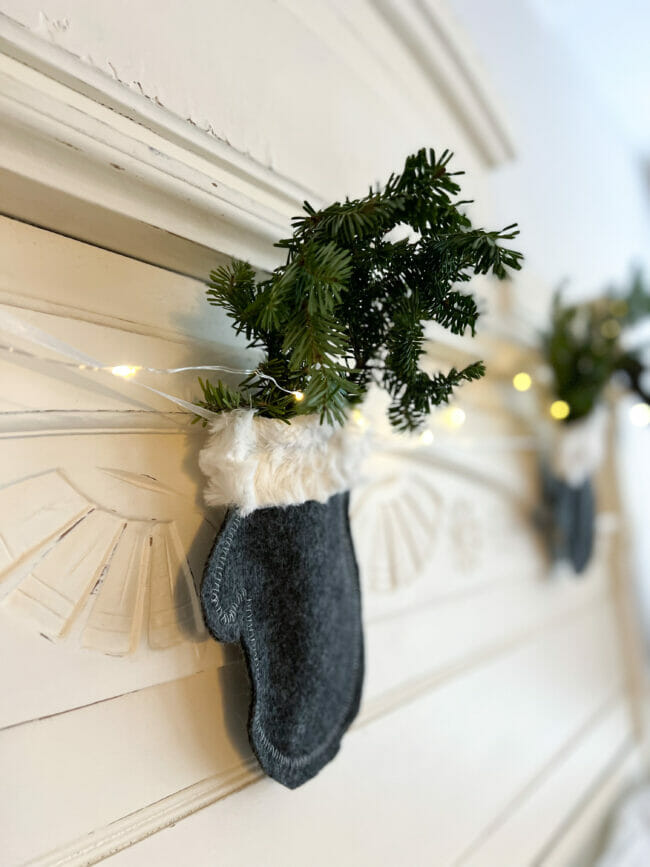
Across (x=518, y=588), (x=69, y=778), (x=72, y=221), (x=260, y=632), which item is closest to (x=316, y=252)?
(x=72, y=221)

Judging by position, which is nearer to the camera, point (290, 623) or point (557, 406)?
point (290, 623)

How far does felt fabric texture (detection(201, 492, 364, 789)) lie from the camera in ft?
1.43

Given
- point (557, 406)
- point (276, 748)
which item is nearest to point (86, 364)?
point (276, 748)

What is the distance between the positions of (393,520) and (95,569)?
388 mm

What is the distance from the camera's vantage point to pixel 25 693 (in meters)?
0.39

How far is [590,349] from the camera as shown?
1067mm

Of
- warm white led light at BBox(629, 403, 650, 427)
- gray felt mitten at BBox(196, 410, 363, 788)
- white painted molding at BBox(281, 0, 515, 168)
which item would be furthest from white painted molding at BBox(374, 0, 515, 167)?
gray felt mitten at BBox(196, 410, 363, 788)

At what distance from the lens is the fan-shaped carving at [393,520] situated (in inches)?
26.7

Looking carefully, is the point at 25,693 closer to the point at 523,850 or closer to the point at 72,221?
the point at 72,221

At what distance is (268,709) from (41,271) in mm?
375

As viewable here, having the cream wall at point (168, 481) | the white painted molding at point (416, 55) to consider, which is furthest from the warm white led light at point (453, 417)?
the white painted molding at point (416, 55)

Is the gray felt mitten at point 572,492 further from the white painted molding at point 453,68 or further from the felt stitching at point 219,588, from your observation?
the felt stitching at point 219,588

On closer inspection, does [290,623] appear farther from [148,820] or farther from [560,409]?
[560,409]

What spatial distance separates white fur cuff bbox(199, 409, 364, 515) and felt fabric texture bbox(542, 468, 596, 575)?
28.5 inches
